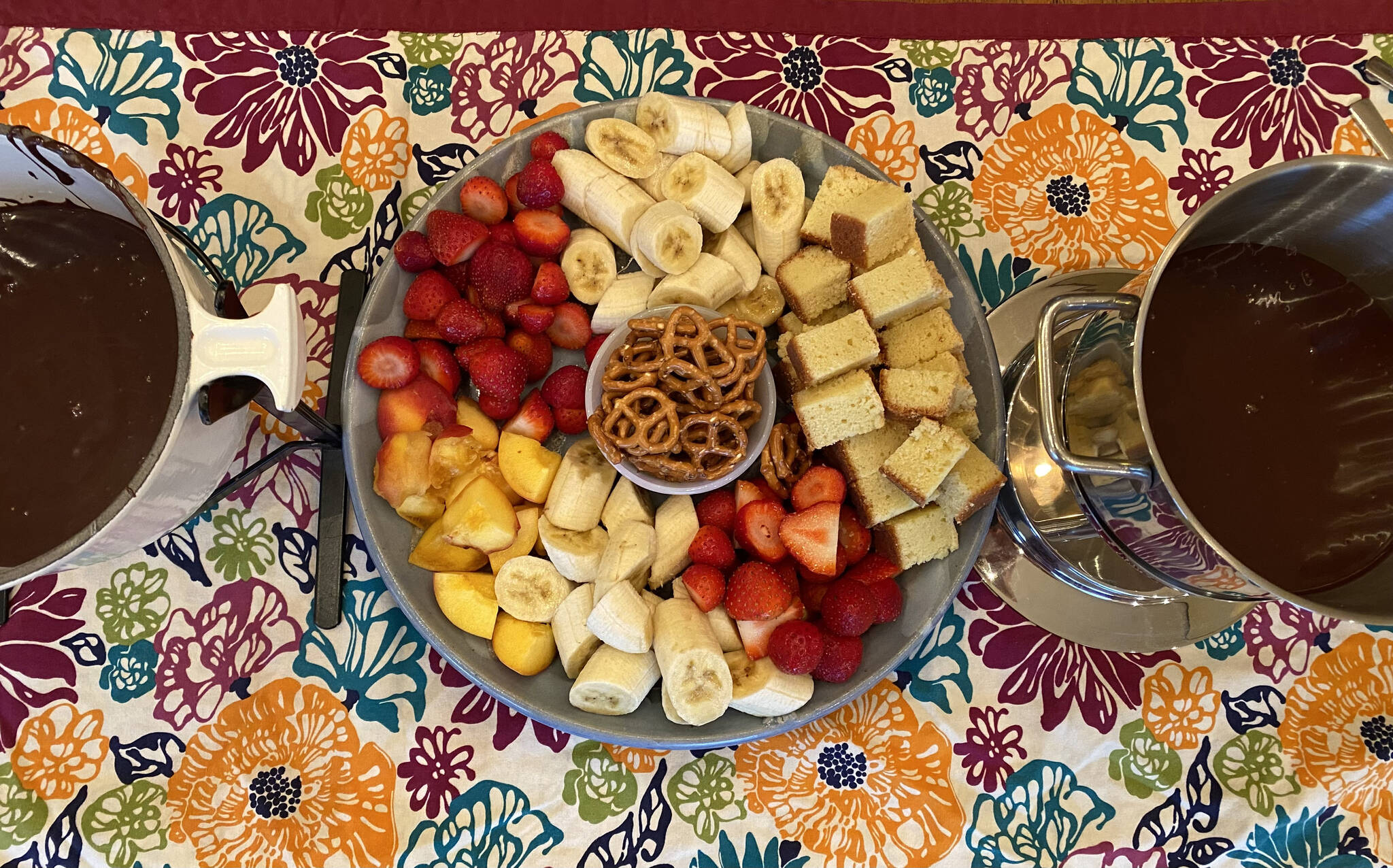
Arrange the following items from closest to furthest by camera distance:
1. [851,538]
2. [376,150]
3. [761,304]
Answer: [851,538] → [761,304] → [376,150]

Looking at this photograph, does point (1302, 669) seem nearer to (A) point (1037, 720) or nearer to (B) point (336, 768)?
(A) point (1037, 720)

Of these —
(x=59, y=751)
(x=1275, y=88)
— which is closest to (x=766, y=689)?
(x=59, y=751)

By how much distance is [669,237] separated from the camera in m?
1.38

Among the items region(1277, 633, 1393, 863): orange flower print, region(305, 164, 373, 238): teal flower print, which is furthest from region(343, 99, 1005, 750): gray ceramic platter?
region(1277, 633, 1393, 863): orange flower print

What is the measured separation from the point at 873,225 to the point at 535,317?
57 cm

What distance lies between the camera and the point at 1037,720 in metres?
1.42

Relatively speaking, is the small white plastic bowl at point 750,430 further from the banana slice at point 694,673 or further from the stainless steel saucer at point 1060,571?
the stainless steel saucer at point 1060,571

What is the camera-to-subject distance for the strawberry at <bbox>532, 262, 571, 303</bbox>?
1.39 meters

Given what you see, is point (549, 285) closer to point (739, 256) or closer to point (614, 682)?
point (739, 256)

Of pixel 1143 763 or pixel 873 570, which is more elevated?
pixel 873 570

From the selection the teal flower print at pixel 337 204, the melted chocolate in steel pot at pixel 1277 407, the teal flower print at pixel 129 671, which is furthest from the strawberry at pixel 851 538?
the teal flower print at pixel 129 671

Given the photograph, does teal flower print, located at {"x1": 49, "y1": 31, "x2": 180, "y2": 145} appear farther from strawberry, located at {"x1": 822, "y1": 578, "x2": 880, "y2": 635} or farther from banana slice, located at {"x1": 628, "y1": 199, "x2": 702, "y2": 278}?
strawberry, located at {"x1": 822, "y1": 578, "x2": 880, "y2": 635}

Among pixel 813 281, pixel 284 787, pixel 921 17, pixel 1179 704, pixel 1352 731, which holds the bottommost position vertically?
pixel 1352 731

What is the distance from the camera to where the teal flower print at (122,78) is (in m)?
1.56
